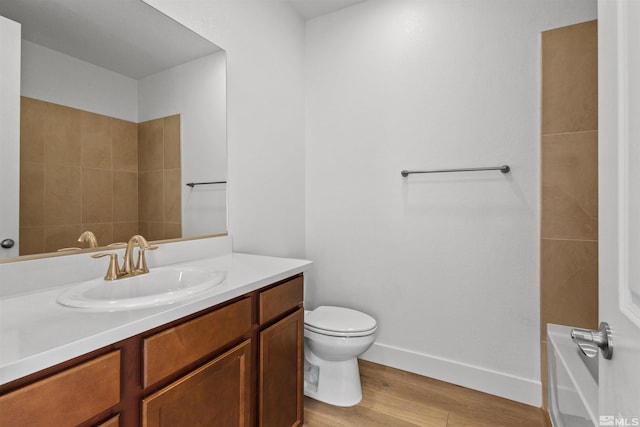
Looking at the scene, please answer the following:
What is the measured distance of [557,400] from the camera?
2.80 feet

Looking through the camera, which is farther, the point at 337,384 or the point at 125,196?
the point at 337,384

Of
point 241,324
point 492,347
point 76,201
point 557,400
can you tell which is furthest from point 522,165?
point 76,201

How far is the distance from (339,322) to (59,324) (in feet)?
4.27

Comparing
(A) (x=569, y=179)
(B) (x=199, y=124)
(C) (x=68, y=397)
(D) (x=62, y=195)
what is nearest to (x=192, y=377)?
(C) (x=68, y=397)

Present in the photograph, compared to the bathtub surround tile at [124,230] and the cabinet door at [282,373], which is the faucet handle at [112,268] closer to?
the bathtub surround tile at [124,230]

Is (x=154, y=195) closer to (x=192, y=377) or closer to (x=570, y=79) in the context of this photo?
(x=192, y=377)

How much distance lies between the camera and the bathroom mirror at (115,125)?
1.03 metres

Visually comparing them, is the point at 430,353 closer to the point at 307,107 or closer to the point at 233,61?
the point at 307,107

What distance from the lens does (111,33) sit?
4.07 feet

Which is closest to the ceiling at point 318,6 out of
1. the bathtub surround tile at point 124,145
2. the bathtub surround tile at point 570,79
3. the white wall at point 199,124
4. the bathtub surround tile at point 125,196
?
the white wall at point 199,124

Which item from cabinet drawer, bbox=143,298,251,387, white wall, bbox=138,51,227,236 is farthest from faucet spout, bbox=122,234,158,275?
cabinet drawer, bbox=143,298,251,387

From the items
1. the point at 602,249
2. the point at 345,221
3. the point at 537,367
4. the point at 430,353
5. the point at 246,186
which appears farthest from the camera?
the point at 345,221

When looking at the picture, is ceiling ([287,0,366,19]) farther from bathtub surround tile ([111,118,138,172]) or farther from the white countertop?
the white countertop

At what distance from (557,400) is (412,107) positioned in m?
1.67
